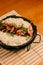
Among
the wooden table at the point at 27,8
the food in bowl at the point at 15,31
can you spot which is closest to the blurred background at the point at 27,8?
the wooden table at the point at 27,8

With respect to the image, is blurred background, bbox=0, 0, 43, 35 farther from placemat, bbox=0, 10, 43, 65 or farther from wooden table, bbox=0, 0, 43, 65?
placemat, bbox=0, 10, 43, 65

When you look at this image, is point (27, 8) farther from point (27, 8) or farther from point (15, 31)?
point (15, 31)

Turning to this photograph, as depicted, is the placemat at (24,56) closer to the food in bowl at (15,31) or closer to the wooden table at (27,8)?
the food in bowl at (15,31)

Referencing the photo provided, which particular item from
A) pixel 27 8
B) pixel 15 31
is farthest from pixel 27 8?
pixel 15 31

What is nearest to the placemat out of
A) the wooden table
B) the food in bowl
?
the food in bowl

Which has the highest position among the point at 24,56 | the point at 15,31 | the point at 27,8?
the point at 27,8

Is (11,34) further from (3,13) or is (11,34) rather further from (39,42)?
(3,13)

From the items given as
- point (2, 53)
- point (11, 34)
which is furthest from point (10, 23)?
point (2, 53)
